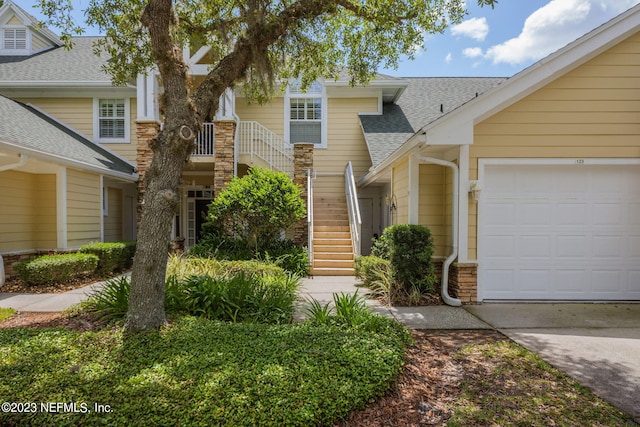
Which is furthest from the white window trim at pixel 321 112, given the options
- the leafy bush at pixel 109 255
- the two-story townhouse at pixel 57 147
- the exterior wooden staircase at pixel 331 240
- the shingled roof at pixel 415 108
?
the leafy bush at pixel 109 255

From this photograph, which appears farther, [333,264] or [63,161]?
[333,264]

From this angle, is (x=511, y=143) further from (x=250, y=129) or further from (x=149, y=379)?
(x=250, y=129)

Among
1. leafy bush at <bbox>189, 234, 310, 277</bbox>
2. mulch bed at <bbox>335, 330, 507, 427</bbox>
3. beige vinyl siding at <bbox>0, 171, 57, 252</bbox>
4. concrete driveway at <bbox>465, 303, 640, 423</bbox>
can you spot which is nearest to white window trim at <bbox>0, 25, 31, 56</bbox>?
beige vinyl siding at <bbox>0, 171, 57, 252</bbox>

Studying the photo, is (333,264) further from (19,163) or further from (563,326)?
(19,163)

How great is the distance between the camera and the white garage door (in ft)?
20.4

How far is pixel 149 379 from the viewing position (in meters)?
2.85

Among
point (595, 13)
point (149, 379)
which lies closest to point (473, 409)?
point (149, 379)

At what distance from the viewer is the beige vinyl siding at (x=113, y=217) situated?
1141 cm

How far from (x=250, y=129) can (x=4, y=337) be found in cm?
846

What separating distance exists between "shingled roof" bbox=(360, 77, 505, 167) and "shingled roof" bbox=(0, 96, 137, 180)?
7305 millimetres

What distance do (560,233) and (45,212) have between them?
11.0 metres

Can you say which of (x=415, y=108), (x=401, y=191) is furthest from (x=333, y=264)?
(x=415, y=108)

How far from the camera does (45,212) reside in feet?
28.3

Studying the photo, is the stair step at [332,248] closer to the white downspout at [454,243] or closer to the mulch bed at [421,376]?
the white downspout at [454,243]
